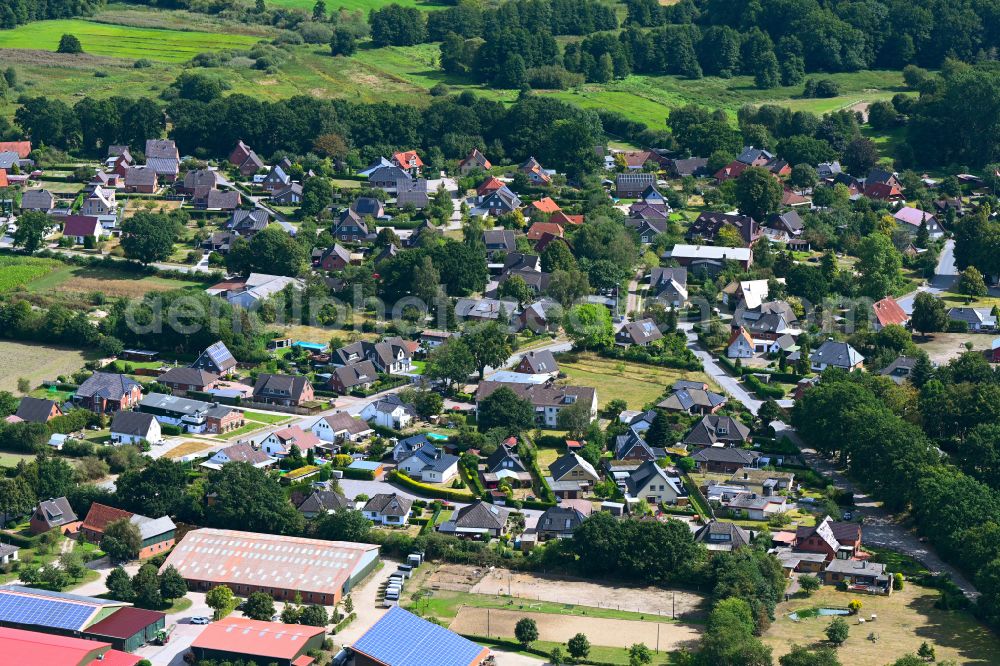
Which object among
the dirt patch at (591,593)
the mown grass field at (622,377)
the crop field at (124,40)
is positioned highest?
the crop field at (124,40)

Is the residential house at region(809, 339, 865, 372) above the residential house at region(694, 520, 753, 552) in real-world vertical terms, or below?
above

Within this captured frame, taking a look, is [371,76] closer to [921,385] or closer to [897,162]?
[897,162]

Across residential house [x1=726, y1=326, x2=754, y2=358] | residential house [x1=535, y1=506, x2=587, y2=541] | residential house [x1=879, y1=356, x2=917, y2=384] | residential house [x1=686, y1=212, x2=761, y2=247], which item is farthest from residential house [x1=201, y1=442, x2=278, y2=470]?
residential house [x1=686, y1=212, x2=761, y2=247]

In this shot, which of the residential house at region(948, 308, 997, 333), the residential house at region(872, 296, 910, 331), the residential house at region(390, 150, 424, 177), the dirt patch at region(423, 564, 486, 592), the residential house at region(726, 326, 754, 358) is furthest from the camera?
the residential house at region(390, 150, 424, 177)

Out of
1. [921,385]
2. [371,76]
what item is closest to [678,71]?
[371,76]

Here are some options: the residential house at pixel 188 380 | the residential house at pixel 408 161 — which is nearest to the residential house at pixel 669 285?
the residential house at pixel 188 380

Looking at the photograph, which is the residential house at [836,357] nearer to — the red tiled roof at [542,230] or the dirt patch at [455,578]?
the red tiled roof at [542,230]

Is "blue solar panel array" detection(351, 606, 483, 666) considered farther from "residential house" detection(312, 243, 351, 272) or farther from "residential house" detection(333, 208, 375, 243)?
"residential house" detection(333, 208, 375, 243)
